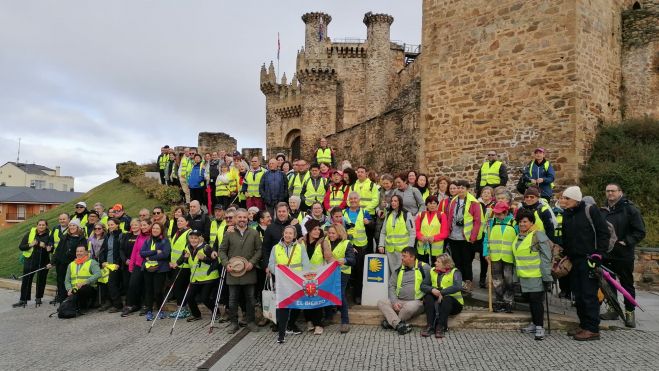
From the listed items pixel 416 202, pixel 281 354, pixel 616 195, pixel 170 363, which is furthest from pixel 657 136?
pixel 170 363

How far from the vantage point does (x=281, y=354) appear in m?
6.21

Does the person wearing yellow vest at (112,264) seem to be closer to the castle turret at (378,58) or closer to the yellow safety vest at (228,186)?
the yellow safety vest at (228,186)

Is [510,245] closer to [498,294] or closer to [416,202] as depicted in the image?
[498,294]

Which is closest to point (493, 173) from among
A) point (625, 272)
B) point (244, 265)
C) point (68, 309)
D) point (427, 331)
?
point (625, 272)

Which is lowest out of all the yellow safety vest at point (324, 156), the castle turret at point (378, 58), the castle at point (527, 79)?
the yellow safety vest at point (324, 156)

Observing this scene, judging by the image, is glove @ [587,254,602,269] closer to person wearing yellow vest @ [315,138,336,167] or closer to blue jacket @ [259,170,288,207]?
blue jacket @ [259,170,288,207]

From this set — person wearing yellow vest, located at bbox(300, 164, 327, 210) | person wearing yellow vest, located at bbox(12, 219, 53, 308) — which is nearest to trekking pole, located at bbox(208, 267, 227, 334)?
person wearing yellow vest, located at bbox(300, 164, 327, 210)

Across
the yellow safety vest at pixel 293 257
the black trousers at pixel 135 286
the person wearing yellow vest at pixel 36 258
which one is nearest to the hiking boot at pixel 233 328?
the yellow safety vest at pixel 293 257

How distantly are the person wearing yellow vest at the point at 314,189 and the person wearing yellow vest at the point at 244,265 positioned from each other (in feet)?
6.81

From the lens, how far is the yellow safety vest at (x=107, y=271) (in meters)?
9.12

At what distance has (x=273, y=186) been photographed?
10.2m

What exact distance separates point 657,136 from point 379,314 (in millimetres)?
9017

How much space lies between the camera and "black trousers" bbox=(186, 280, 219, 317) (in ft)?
26.2

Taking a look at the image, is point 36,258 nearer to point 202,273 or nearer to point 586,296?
point 202,273
